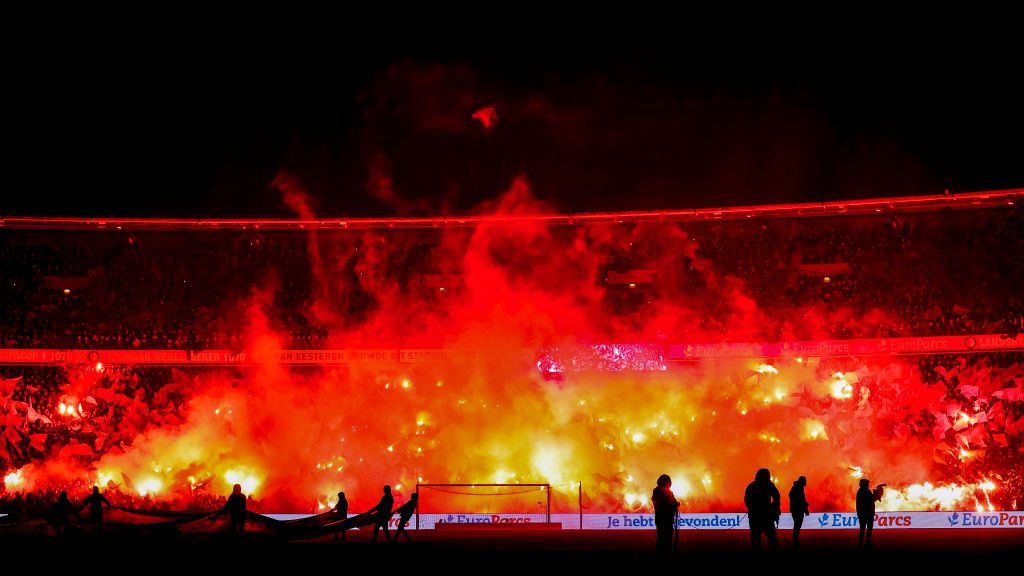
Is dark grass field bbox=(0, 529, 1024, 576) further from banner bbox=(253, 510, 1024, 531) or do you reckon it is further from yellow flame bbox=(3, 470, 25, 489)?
yellow flame bbox=(3, 470, 25, 489)

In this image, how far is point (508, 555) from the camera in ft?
39.7

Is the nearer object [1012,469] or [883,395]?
[1012,469]

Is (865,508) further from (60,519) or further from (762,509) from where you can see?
(60,519)

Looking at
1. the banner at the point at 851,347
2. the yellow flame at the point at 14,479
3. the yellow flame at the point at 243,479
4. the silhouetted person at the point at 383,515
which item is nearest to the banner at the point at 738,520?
the silhouetted person at the point at 383,515

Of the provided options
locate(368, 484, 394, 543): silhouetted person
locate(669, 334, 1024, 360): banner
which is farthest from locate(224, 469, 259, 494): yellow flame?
locate(669, 334, 1024, 360): banner

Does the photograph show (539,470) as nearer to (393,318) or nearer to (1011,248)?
(393,318)

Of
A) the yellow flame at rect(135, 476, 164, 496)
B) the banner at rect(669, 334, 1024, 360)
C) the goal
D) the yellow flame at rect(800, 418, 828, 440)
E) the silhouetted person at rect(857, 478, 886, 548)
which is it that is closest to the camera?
the silhouetted person at rect(857, 478, 886, 548)

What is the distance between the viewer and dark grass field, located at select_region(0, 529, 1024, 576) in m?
10.3

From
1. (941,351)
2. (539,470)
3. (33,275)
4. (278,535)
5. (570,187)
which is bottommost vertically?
(278,535)

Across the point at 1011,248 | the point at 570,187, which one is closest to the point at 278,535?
the point at 570,187

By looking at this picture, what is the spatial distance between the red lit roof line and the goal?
7.00 m

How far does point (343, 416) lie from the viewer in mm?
22469

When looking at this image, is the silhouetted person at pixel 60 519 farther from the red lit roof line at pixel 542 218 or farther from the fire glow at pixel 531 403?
the red lit roof line at pixel 542 218

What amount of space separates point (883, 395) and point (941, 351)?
5.99 ft
